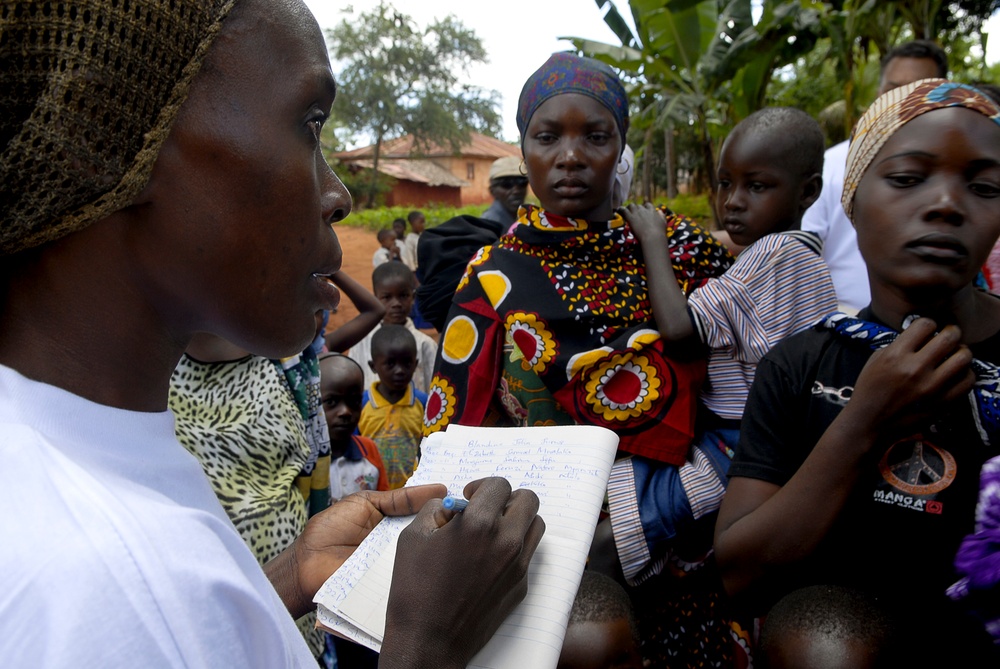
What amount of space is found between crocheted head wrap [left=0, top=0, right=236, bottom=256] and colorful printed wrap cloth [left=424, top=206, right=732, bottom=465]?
1.41 m

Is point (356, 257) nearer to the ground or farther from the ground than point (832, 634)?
nearer to the ground

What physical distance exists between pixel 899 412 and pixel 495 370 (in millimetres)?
1179

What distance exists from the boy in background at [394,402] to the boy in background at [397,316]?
0.64 meters

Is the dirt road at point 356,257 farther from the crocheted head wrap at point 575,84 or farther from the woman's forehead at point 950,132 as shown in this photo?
the woman's forehead at point 950,132

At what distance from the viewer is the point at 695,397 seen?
199cm

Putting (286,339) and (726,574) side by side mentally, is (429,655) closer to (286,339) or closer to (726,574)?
(286,339)

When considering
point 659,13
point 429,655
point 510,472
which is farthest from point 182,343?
point 659,13

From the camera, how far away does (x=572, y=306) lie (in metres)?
2.04

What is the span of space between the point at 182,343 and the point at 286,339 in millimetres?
132

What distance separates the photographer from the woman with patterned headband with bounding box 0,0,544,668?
0.59 meters

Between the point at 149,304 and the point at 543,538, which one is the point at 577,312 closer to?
the point at 543,538

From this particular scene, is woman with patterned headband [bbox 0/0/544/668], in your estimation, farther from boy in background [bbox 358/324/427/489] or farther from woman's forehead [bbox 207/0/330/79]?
boy in background [bbox 358/324/427/489]

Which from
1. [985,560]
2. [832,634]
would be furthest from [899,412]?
[832,634]

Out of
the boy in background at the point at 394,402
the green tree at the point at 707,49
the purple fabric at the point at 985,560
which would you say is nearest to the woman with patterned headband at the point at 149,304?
the purple fabric at the point at 985,560
